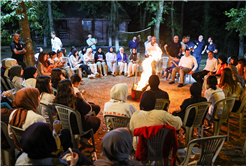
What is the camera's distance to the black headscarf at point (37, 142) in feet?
6.61

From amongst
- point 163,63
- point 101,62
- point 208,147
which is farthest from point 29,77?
point 163,63

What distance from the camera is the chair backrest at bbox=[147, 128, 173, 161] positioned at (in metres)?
2.60

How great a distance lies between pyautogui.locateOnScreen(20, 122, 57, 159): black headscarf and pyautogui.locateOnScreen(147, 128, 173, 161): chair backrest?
1.24m

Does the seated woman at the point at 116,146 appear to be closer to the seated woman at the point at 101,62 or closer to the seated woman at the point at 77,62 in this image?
the seated woman at the point at 77,62

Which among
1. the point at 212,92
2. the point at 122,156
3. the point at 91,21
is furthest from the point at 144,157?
the point at 91,21

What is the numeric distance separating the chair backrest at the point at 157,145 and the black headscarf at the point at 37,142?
1.24 m

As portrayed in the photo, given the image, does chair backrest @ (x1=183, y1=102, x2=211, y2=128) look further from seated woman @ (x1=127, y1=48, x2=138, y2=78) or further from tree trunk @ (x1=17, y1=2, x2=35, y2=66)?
seated woman @ (x1=127, y1=48, x2=138, y2=78)

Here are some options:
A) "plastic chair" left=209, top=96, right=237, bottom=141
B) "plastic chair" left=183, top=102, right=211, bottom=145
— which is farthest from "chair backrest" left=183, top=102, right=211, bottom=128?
"plastic chair" left=209, top=96, right=237, bottom=141

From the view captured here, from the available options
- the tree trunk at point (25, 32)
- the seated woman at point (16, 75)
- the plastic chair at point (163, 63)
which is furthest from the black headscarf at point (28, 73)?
the plastic chair at point (163, 63)

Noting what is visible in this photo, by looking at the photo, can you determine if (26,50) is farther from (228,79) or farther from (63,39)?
(63,39)

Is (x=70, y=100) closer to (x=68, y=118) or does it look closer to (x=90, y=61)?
(x=68, y=118)

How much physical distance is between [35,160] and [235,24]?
9373 millimetres

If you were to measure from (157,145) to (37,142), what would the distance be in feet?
4.79

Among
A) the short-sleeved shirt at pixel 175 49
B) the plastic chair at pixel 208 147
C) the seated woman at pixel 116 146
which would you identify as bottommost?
the plastic chair at pixel 208 147
